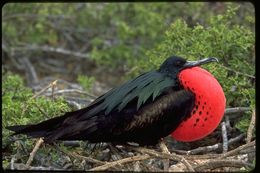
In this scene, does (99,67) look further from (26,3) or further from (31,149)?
(31,149)

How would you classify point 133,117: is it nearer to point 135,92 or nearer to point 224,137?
point 135,92

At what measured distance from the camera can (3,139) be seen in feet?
10.1

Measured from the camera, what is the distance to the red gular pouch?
8.68 feet

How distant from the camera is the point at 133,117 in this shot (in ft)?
8.78

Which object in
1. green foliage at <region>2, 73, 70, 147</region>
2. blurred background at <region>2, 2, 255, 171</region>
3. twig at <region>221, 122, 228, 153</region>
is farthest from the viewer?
blurred background at <region>2, 2, 255, 171</region>

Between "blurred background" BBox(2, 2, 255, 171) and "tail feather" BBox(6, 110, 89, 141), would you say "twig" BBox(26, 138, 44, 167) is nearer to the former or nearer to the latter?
"tail feather" BBox(6, 110, 89, 141)

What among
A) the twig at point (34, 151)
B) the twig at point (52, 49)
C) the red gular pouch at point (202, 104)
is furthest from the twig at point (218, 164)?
the twig at point (52, 49)

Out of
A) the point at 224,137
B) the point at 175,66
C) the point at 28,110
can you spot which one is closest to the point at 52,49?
the point at 28,110

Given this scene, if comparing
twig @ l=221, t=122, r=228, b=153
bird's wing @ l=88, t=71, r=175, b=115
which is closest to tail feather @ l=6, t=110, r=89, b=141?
bird's wing @ l=88, t=71, r=175, b=115

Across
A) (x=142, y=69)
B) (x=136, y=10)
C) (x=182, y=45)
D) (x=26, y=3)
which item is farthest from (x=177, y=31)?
(x=26, y=3)

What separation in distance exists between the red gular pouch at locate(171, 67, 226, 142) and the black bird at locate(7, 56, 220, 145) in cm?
3

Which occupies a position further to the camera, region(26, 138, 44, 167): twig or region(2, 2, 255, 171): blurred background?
region(2, 2, 255, 171): blurred background

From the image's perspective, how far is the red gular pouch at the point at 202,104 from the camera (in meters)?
2.64

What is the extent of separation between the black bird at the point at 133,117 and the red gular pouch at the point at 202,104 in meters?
0.03
